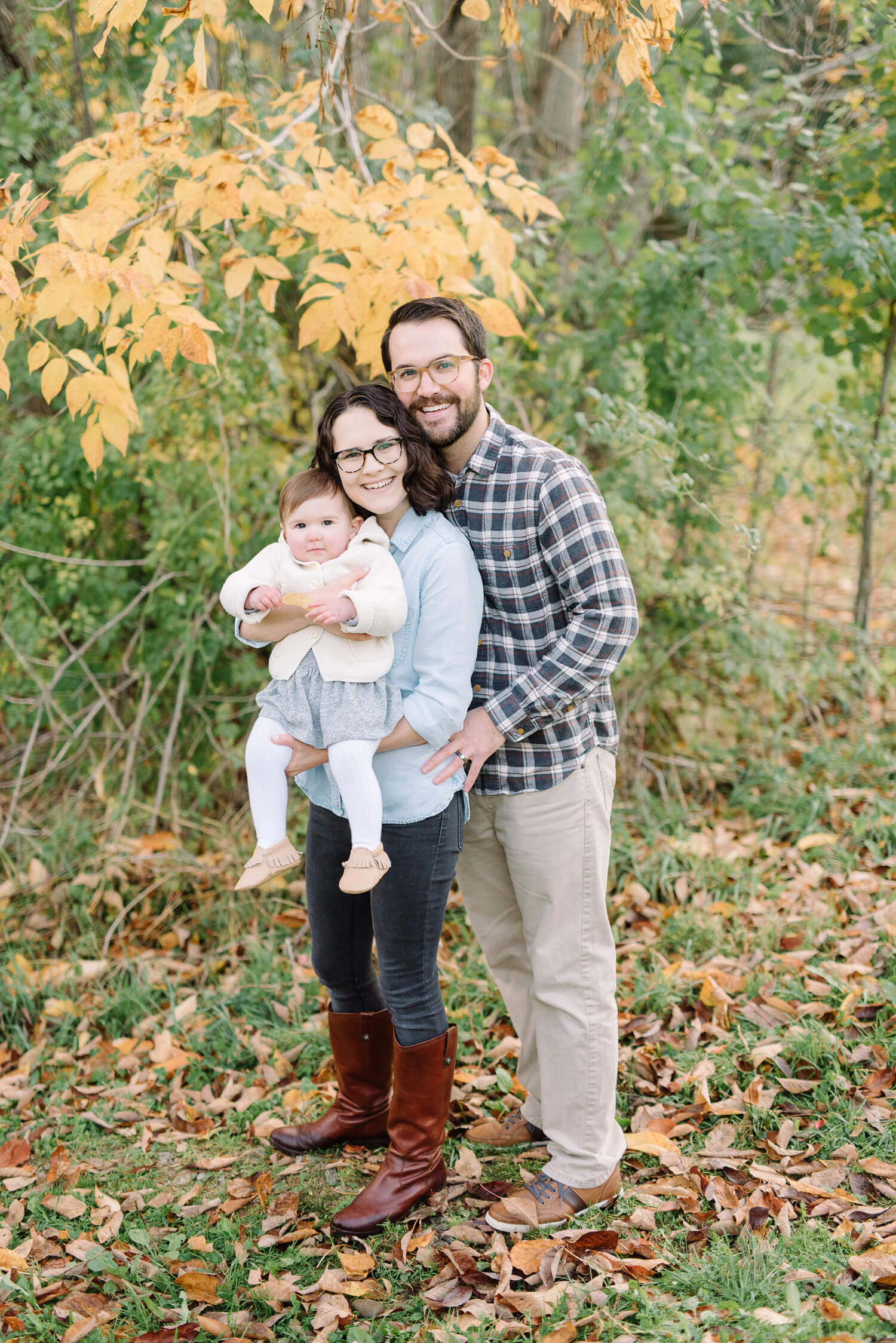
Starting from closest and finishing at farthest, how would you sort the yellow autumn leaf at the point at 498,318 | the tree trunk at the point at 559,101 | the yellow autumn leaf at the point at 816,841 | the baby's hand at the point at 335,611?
the baby's hand at the point at 335,611
the yellow autumn leaf at the point at 498,318
the yellow autumn leaf at the point at 816,841
the tree trunk at the point at 559,101

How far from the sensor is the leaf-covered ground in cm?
223

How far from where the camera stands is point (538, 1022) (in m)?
2.49

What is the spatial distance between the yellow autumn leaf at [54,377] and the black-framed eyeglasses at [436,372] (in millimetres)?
838

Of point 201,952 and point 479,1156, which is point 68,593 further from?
point 479,1156

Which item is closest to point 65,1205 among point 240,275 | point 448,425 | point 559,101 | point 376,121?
point 448,425

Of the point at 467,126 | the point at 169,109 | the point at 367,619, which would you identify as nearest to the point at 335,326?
the point at 169,109

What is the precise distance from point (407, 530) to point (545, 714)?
514mm

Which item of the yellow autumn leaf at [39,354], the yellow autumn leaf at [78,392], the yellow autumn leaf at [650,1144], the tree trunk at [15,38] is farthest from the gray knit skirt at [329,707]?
the tree trunk at [15,38]

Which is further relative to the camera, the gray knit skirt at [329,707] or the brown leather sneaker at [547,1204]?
the brown leather sneaker at [547,1204]

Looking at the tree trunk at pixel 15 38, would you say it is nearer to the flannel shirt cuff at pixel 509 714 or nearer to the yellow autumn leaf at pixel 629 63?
the yellow autumn leaf at pixel 629 63

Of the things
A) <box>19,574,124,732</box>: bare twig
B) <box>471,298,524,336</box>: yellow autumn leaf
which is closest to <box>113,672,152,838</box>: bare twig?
<box>19,574,124,732</box>: bare twig

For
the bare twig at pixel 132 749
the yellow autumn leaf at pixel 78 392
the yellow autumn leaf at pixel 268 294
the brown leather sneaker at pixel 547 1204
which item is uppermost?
the yellow autumn leaf at pixel 268 294

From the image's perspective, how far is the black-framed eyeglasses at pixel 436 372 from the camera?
Result: 2264mm

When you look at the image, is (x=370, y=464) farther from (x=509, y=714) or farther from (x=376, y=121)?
(x=376, y=121)
